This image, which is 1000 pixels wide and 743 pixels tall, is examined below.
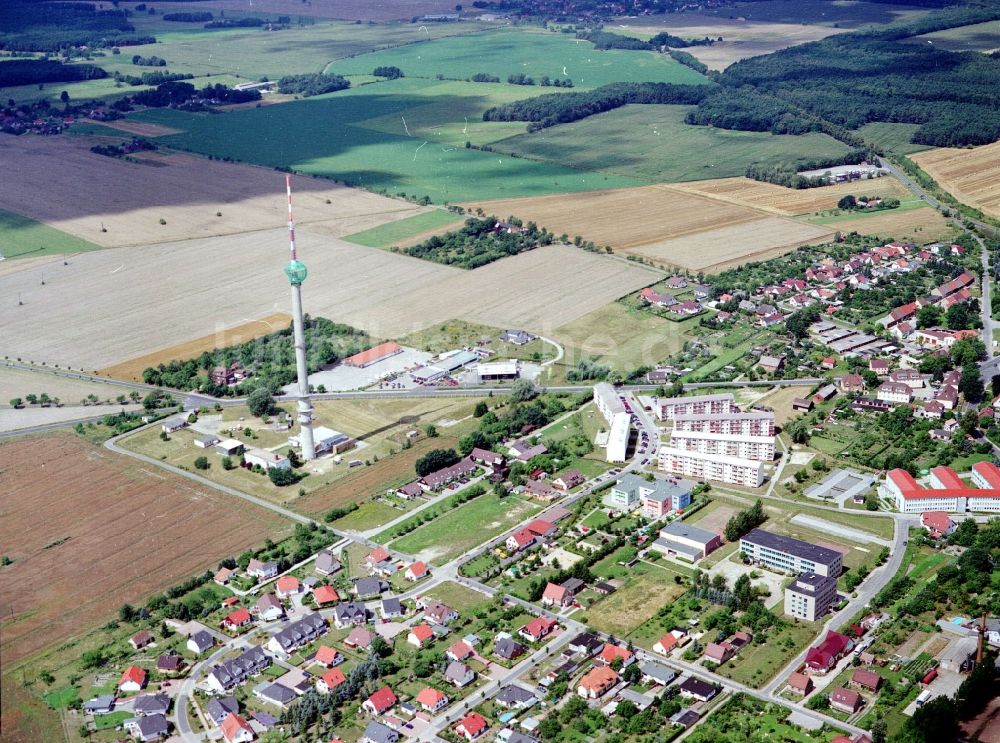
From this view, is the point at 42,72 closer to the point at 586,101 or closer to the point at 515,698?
the point at 586,101

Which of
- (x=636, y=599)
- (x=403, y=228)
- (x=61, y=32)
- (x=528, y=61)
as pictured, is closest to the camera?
(x=636, y=599)

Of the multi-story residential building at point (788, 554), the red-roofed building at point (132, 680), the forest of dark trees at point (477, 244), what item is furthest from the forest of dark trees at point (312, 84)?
the red-roofed building at point (132, 680)

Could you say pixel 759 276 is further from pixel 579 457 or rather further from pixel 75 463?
pixel 75 463

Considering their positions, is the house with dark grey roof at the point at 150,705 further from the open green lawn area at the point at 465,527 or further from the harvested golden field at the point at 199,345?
the harvested golden field at the point at 199,345

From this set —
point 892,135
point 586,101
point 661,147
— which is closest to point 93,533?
point 661,147

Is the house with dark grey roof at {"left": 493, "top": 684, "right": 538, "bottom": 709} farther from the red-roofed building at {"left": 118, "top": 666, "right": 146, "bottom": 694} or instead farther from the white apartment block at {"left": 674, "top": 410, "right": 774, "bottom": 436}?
the white apartment block at {"left": 674, "top": 410, "right": 774, "bottom": 436}

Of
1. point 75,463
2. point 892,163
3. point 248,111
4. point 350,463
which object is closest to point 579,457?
point 350,463
